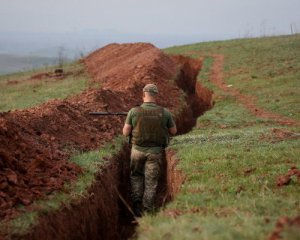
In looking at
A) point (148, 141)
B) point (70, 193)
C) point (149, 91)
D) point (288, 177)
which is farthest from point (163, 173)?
point (288, 177)

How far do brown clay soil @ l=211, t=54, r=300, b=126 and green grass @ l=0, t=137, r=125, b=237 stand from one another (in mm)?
7183

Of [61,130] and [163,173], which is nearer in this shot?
[61,130]

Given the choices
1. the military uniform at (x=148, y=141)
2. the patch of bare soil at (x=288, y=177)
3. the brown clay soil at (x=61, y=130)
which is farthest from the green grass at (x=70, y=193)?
the patch of bare soil at (x=288, y=177)

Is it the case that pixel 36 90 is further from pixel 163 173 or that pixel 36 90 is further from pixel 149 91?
pixel 149 91

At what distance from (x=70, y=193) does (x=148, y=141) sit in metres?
2.32

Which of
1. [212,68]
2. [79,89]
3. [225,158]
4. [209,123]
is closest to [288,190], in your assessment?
[225,158]

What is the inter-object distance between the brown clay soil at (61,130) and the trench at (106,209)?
0.09 meters

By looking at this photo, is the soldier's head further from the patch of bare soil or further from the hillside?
the patch of bare soil

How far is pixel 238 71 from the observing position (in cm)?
2866

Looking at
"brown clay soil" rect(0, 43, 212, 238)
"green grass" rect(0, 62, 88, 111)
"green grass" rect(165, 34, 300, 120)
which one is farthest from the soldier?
"green grass" rect(0, 62, 88, 111)

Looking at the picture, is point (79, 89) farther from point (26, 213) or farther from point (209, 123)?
point (26, 213)

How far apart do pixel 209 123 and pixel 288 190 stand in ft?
28.2

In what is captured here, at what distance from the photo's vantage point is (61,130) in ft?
40.7

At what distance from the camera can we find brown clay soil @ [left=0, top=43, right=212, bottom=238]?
8562 mm
